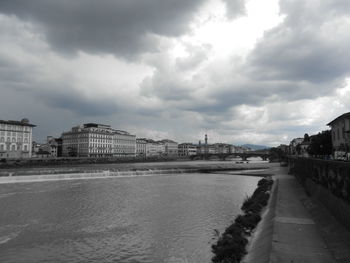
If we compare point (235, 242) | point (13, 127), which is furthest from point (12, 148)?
point (235, 242)

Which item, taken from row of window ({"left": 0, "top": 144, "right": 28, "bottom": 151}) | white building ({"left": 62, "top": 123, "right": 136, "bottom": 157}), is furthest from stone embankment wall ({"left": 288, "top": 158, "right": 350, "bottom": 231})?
white building ({"left": 62, "top": 123, "right": 136, "bottom": 157})

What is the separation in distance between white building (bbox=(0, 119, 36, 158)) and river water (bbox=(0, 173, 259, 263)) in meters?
87.2

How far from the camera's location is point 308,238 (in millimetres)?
11547

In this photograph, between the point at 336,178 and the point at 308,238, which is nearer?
the point at 308,238

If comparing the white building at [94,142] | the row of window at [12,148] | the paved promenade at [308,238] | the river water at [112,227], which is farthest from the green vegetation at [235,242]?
the white building at [94,142]

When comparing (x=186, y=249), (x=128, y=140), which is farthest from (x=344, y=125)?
(x=128, y=140)

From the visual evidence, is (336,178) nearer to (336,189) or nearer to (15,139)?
(336,189)

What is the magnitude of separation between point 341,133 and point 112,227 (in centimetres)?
4443

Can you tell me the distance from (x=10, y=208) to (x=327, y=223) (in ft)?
70.2

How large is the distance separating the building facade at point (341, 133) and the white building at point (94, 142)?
122855 millimetres

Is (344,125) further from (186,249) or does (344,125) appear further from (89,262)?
(89,262)

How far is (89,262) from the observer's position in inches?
444

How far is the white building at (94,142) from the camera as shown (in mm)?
151250

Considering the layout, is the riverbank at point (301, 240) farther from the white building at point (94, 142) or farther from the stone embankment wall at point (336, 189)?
the white building at point (94, 142)
